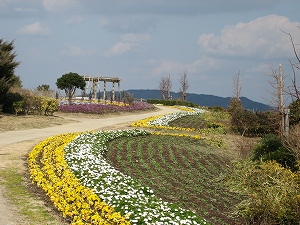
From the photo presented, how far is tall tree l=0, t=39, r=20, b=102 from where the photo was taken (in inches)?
875

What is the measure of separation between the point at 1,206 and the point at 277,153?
23.7 feet

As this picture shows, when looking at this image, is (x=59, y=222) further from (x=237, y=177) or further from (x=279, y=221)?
(x=237, y=177)

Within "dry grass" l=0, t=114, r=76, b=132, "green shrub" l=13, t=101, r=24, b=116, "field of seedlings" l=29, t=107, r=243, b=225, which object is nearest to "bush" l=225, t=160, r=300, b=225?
"field of seedlings" l=29, t=107, r=243, b=225

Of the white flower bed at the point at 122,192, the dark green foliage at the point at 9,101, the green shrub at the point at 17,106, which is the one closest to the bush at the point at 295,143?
the white flower bed at the point at 122,192

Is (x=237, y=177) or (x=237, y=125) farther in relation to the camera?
(x=237, y=125)

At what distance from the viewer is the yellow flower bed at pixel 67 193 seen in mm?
6570

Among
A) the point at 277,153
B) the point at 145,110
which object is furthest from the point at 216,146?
the point at 145,110

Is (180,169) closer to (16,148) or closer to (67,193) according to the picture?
(67,193)

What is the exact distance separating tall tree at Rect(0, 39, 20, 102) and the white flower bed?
37.5 ft

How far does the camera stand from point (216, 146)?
53.0ft

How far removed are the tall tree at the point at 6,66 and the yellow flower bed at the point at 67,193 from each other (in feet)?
37.9

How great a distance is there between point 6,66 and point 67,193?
16764mm

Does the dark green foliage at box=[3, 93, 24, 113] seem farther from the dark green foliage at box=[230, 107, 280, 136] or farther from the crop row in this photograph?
the dark green foliage at box=[230, 107, 280, 136]

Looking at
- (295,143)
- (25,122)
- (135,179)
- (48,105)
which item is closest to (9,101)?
(48,105)
